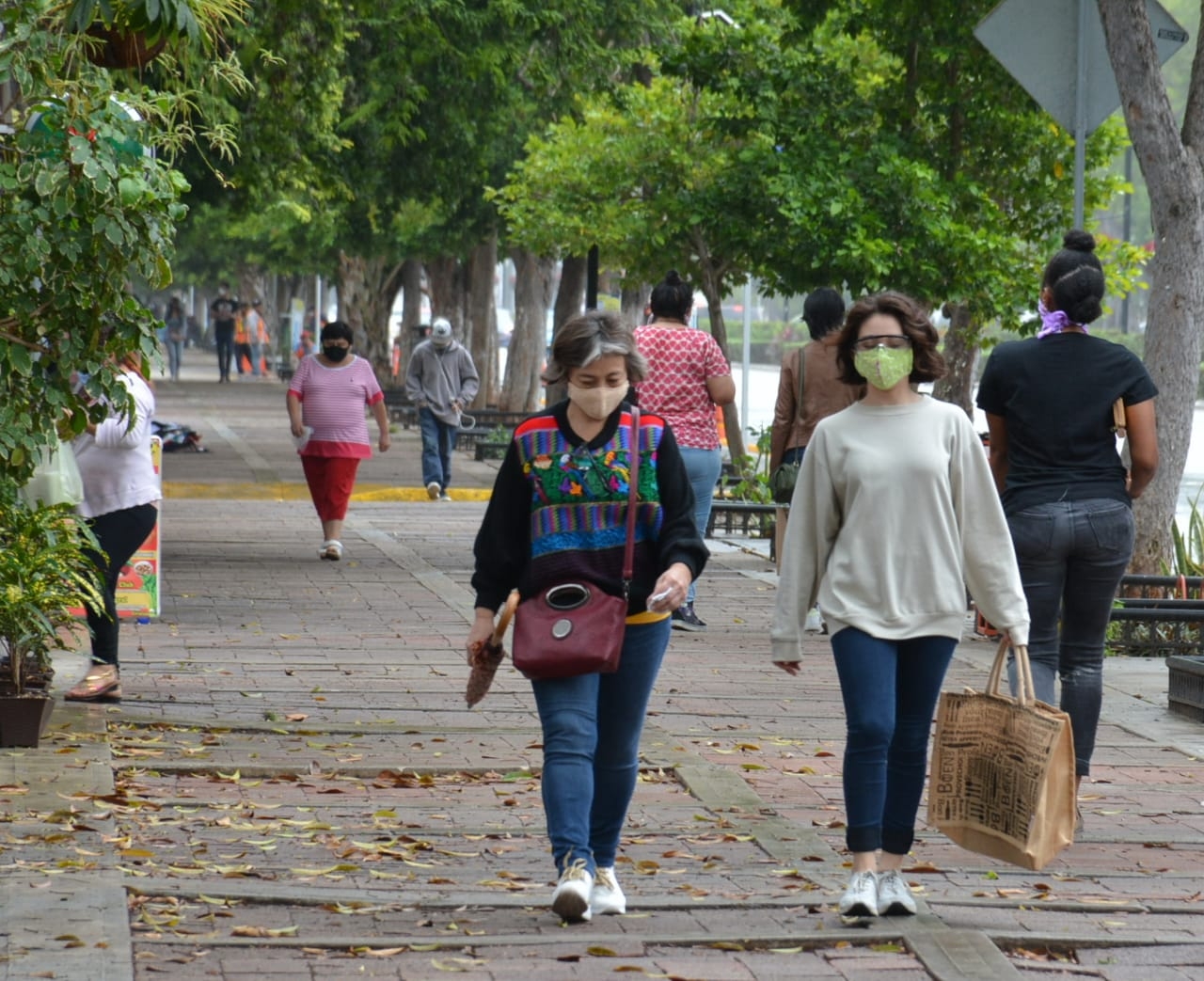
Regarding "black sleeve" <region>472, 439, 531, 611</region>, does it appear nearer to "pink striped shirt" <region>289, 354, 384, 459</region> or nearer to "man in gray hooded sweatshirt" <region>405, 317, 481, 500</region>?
"pink striped shirt" <region>289, 354, 384, 459</region>

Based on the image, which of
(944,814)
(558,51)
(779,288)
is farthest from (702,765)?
(558,51)

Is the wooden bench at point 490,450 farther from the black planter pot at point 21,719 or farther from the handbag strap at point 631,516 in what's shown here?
the handbag strap at point 631,516

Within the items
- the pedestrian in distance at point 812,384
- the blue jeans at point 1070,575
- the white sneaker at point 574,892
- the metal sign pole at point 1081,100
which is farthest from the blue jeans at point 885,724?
the pedestrian in distance at point 812,384

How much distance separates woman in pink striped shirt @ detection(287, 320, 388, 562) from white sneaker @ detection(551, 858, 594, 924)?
9.58 metres

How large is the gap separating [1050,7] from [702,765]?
13.3 ft

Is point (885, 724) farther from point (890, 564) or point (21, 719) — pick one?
point (21, 719)

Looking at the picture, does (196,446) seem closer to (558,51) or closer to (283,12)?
(558,51)

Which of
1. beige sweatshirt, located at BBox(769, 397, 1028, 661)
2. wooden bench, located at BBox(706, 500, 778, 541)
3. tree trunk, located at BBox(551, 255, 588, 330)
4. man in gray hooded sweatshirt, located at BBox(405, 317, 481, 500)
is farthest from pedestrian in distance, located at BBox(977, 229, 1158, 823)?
tree trunk, located at BBox(551, 255, 588, 330)

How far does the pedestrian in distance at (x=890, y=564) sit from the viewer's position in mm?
5559

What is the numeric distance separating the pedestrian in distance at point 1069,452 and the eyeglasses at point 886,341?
1059 millimetres

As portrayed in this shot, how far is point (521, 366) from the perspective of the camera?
33.8 m

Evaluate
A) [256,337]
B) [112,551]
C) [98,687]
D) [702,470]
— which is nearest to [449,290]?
[256,337]

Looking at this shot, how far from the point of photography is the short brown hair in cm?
548

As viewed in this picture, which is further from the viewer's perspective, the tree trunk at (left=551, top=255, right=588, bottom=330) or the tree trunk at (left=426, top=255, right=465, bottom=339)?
the tree trunk at (left=426, top=255, right=465, bottom=339)
